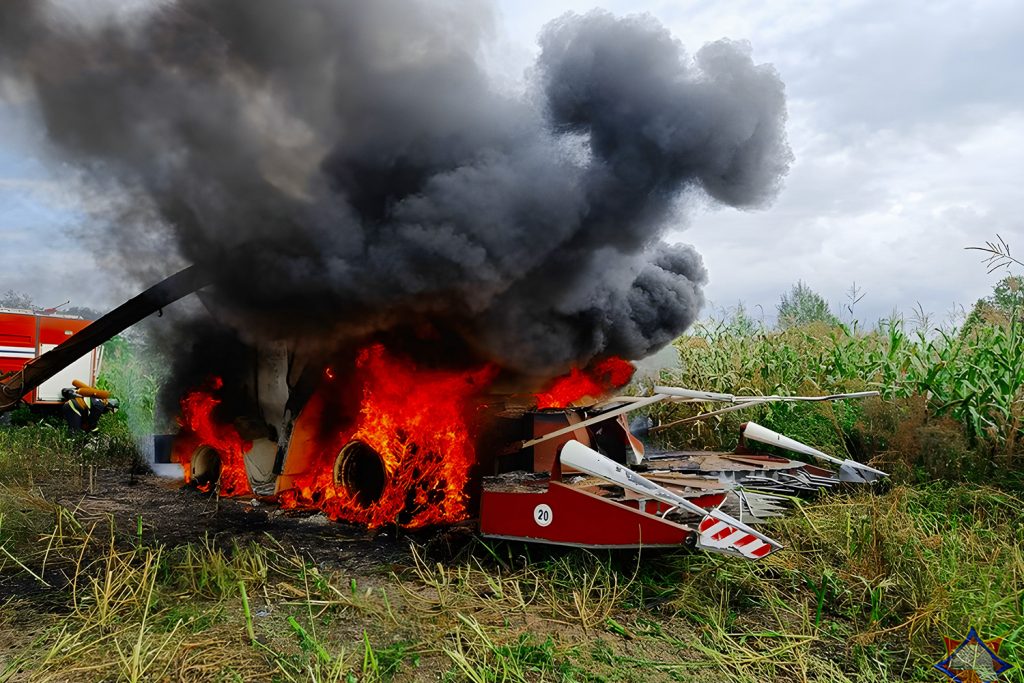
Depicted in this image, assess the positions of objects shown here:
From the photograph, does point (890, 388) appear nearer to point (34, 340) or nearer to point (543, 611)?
point (543, 611)

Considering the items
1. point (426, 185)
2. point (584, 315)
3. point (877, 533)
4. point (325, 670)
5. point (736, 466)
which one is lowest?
point (325, 670)

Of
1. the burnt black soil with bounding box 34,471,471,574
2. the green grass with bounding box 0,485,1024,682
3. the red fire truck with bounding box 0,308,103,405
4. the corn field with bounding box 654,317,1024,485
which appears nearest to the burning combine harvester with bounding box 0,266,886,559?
the burnt black soil with bounding box 34,471,471,574

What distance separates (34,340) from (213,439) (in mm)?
10493

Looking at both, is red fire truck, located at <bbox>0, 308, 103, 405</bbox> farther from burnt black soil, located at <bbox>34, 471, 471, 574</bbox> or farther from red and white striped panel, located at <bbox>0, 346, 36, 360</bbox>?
burnt black soil, located at <bbox>34, 471, 471, 574</bbox>

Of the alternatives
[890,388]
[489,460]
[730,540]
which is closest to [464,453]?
[489,460]

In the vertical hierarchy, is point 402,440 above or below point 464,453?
above

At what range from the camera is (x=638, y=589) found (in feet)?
17.0

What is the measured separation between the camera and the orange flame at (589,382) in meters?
8.59

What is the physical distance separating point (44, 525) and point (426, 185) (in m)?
5.09

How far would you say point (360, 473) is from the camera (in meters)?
8.01

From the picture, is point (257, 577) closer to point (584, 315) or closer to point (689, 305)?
point (584, 315)

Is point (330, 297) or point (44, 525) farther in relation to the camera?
point (330, 297)

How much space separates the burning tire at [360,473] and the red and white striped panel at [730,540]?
377 centimetres

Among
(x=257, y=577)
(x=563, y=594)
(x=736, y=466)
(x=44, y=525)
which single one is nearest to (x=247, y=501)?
(x=44, y=525)
